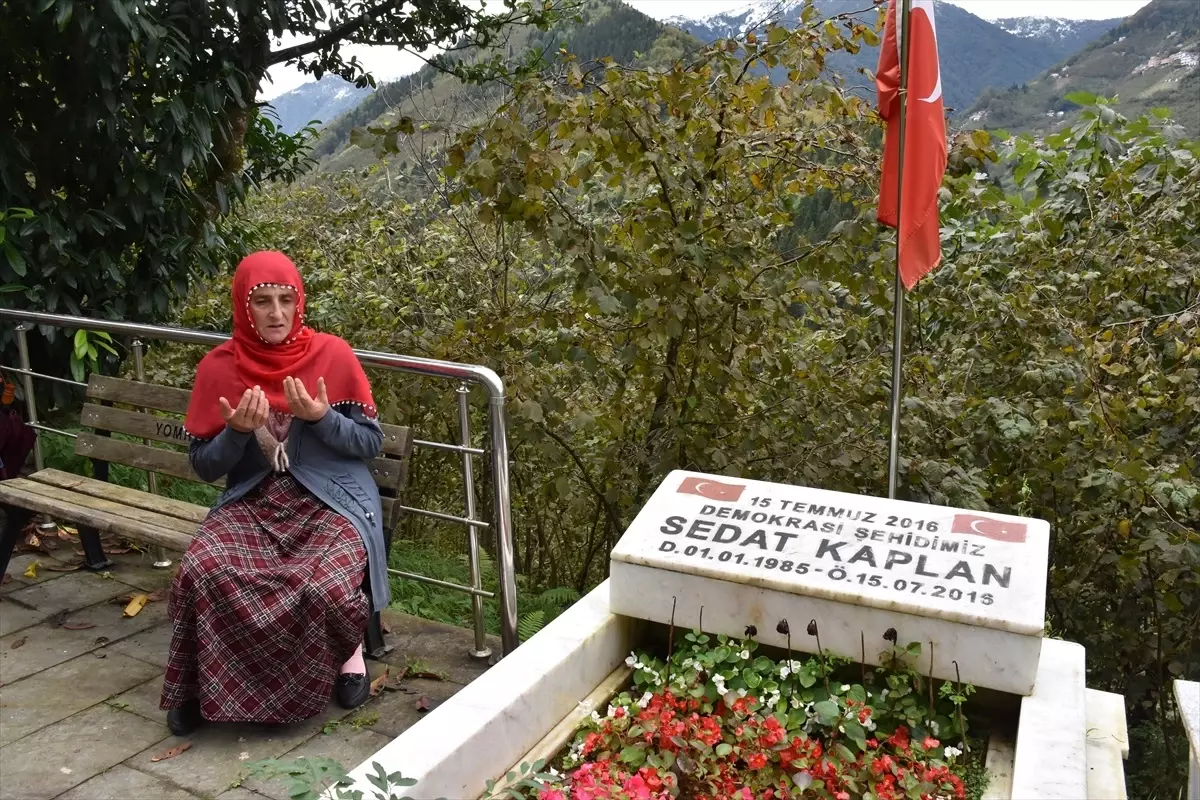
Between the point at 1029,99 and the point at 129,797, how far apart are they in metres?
39.6

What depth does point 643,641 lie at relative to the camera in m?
3.26

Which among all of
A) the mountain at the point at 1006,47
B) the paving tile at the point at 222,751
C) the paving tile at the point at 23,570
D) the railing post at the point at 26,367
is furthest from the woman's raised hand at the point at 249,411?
the mountain at the point at 1006,47

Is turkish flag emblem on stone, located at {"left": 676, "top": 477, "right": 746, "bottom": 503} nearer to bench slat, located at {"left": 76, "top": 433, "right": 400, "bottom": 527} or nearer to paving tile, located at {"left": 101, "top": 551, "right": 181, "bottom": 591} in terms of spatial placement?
bench slat, located at {"left": 76, "top": 433, "right": 400, "bottom": 527}

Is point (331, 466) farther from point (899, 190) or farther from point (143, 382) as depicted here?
point (899, 190)

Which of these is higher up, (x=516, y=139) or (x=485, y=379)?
(x=516, y=139)

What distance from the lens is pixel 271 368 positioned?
349 centimetres

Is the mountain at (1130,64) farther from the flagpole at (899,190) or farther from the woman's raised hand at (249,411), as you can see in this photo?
the woman's raised hand at (249,411)

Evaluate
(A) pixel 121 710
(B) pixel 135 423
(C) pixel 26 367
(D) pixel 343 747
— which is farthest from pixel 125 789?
(C) pixel 26 367

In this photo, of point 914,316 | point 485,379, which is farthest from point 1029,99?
point 485,379

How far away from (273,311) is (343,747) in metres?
1.49

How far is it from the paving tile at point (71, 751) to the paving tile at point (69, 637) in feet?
1.62

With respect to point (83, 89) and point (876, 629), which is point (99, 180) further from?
point (876, 629)

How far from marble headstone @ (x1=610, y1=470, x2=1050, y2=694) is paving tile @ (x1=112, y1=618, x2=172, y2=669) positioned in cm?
190

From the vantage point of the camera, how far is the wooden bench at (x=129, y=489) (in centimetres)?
371
